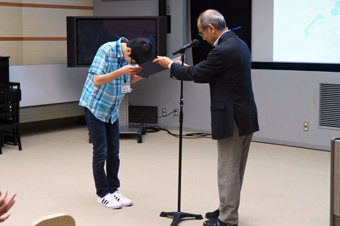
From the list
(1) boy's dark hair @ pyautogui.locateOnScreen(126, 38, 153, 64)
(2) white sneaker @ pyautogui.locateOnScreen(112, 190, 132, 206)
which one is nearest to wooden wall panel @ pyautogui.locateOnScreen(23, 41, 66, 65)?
(2) white sneaker @ pyautogui.locateOnScreen(112, 190, 132, 206)

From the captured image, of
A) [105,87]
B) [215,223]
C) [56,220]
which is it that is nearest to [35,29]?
[105,87]

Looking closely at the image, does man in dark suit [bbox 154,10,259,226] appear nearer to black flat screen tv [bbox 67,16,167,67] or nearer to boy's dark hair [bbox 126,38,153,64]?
boy's dark hair [bbox 126,38,153,64]

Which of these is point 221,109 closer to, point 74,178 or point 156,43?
point 74,178

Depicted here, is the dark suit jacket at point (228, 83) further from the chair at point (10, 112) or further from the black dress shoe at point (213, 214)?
the chair at point (10, 112)

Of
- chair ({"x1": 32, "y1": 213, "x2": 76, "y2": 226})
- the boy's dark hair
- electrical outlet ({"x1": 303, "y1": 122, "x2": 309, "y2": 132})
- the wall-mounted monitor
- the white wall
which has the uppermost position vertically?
the wall-mounted monitor

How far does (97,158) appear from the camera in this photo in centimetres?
395

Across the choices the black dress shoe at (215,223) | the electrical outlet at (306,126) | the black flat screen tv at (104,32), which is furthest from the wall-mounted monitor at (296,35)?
the black dress shoe at (215,223)

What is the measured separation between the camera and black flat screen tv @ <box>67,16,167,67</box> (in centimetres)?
658

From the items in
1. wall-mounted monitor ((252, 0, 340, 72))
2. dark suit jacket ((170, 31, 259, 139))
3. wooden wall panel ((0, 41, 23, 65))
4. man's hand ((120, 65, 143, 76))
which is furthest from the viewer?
wooden wall panel ((0, 41, 23, 65))

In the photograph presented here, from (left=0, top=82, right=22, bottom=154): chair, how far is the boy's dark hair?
2.57 meters

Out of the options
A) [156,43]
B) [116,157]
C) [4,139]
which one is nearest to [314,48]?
[156,43]

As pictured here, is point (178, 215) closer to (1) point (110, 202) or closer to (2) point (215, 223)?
(2) point (215, 223)

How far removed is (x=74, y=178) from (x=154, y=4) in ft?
10.6

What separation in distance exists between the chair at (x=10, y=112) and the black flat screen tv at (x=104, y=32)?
885mm
